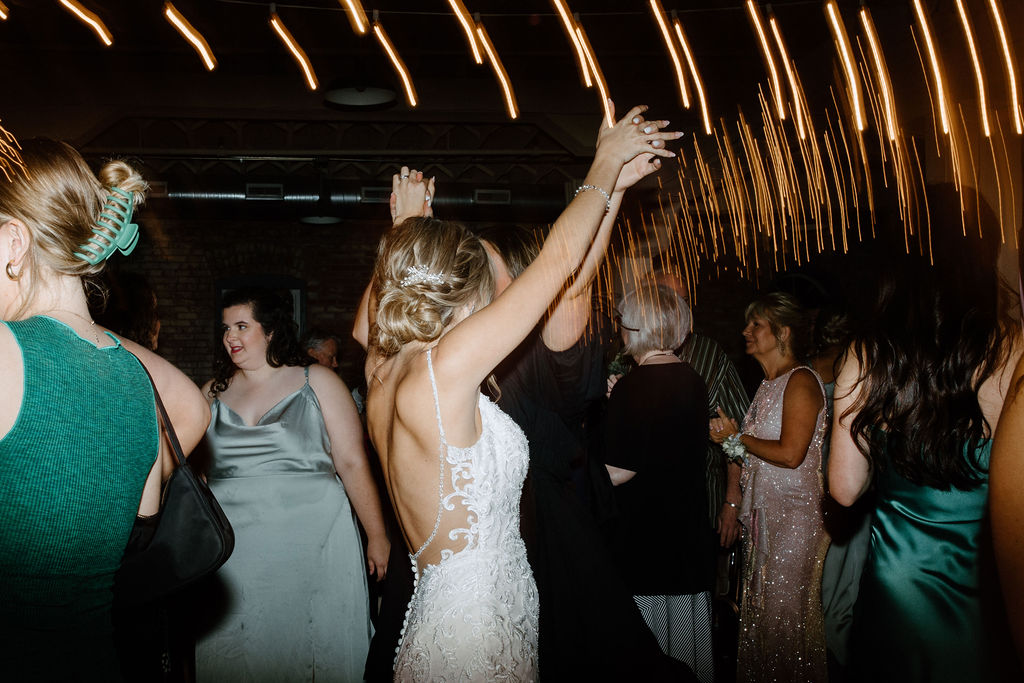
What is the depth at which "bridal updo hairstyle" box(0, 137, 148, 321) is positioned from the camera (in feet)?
4.37

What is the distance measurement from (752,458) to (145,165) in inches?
282

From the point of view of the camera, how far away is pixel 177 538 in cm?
152

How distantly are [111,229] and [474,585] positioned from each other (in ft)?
3.47

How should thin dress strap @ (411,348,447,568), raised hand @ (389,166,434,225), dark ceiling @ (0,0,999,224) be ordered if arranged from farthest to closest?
dark ceiling @ (0,0,999,224)
raised hand @ (389,166,434,225)
thin dress strap @ (411,348,447,568)

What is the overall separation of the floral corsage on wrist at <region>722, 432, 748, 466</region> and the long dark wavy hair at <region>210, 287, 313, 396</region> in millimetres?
1994

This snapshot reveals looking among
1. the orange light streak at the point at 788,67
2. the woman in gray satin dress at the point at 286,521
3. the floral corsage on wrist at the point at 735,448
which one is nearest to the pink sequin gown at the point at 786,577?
the floral corsage on wrist at the point at 735,448

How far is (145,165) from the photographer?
813 cm

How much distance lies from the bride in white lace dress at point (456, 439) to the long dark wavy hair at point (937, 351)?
83 cm

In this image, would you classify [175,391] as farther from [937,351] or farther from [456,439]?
[937,351]

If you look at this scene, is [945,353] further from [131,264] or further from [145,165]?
[131,264]

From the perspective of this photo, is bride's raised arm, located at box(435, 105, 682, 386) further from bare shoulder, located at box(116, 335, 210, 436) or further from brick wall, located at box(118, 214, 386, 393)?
brick wall, located at box(118, 214, 386, 393)

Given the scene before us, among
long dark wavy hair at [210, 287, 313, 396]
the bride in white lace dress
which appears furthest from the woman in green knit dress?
long dark wavy hair at [210, 287, 313, 396]

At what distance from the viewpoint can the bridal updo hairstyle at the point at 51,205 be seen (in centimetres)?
133

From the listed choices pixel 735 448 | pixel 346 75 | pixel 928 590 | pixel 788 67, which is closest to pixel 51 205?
pixel 928 590
